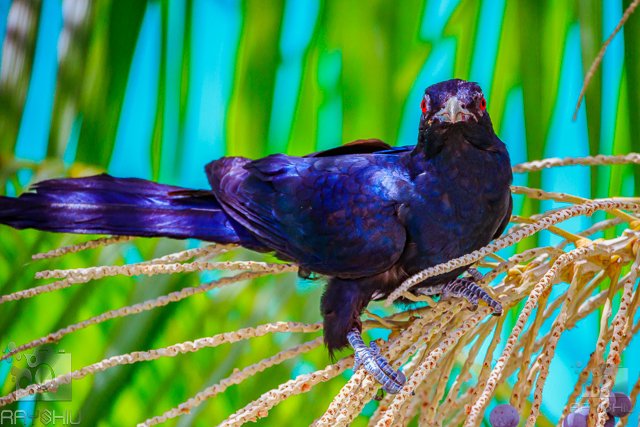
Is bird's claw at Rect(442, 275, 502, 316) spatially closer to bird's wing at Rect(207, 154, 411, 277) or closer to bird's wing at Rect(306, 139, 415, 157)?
bird's wing at Rect(207, 154, 411, 277)

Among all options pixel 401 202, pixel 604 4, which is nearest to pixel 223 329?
pixel 401 202

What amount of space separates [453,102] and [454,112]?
0.05 ft

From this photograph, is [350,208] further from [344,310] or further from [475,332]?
[475,332]

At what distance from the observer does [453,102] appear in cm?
119

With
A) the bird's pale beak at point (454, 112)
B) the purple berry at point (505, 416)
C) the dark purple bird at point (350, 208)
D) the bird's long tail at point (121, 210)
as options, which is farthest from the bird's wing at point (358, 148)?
the purple berry at point (505, 416)

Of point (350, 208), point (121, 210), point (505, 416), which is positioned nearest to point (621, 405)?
point (505, 416)

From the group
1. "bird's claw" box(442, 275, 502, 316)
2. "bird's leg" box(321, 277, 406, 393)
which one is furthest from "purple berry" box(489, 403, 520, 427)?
"bird's leg" box(321, 277, 406, 393)

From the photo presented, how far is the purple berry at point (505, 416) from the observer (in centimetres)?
97

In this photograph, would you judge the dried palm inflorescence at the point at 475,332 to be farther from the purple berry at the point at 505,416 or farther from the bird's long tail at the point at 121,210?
the bird's long tail at the point at 121,210

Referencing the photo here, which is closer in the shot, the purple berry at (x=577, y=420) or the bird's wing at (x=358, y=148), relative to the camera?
the purple berry at (x=577, y=420)

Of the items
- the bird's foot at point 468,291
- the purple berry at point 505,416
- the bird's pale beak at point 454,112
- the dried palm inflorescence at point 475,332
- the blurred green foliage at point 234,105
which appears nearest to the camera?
the dried palm inflorescence at point 475,332

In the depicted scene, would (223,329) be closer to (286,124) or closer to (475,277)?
(286,124)

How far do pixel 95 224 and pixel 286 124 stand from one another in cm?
81

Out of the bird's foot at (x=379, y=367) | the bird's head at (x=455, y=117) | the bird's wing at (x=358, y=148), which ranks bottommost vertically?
the bird's foot at (x=379, y=367)
